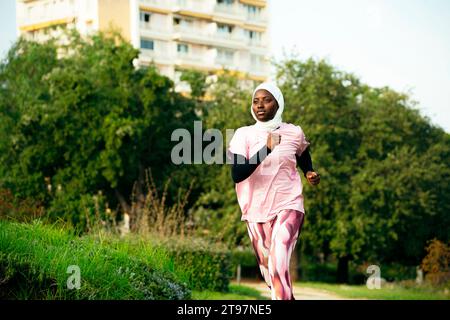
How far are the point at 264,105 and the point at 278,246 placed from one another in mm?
1012

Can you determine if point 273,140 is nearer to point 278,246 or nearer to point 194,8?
point 278,246

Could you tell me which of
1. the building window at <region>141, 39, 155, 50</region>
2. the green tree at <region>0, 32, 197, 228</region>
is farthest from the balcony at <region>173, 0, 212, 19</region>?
the green tree at <region>0, 32, 197, 228</region>

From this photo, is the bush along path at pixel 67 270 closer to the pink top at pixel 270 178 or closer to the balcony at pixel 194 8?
the pink top at pixel 270 178

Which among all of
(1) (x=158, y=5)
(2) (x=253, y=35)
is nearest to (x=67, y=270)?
(1) (x=158, y=5)

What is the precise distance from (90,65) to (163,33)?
17.8 meters

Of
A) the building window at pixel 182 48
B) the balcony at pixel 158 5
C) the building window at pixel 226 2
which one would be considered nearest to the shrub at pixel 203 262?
the balcony at pixel 158 5

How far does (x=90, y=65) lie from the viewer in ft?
92.1

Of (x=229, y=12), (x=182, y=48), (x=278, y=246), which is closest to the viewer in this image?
(x=278, y=246)

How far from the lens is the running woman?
216 inches

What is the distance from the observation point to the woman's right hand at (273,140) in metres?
5.61

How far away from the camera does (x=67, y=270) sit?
666 centimetres

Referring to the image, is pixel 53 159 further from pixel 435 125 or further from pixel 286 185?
pixel 286 185
